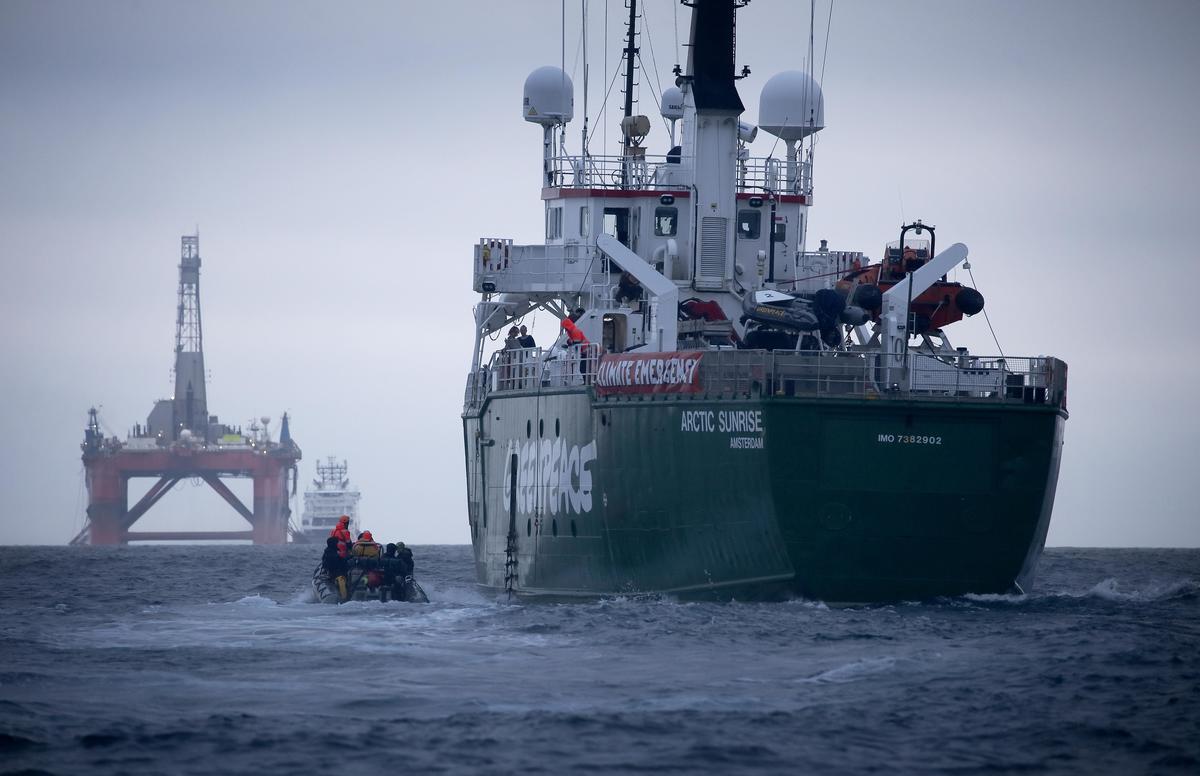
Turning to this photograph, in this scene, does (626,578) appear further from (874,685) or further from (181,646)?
(874,685)

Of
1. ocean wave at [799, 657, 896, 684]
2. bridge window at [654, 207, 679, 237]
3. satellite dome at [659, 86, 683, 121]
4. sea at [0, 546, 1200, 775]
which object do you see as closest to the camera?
sea at [0, 546, 1200, 775]

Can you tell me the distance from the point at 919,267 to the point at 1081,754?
1838 centimetres

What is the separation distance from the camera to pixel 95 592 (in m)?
50.3

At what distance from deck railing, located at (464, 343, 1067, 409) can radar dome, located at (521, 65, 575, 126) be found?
16.4 m

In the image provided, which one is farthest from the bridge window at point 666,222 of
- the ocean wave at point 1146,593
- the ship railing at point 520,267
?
the ocean wave at point 1146,593

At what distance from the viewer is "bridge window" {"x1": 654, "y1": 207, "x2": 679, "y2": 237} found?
42.1 m

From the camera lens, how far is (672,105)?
170 feet

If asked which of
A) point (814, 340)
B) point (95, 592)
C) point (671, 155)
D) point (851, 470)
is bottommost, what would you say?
point (95, 592)

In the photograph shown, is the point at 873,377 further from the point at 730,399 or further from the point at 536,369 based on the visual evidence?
the point at 536,369

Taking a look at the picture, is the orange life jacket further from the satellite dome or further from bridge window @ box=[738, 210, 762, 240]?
the satellite dome

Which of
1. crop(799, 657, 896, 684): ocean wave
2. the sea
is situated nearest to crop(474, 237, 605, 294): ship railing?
the sea

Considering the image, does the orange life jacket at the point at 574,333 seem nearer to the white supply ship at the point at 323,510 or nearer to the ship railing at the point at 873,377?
the ship railing at the point at 873,377

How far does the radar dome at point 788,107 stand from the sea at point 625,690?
588 inches

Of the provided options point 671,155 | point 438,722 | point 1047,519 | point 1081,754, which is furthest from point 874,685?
point 671,155
